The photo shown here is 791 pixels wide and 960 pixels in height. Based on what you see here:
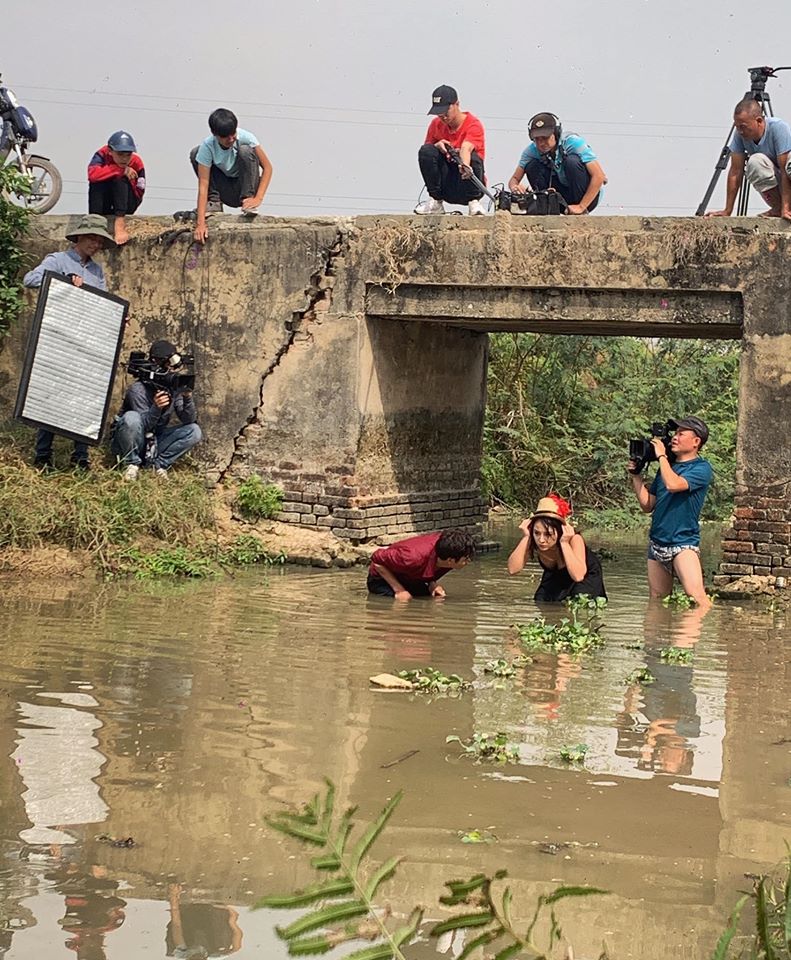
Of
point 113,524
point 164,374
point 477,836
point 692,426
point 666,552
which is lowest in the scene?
point 477,836

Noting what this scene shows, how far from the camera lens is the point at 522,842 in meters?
4.91

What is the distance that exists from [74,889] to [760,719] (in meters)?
3.75

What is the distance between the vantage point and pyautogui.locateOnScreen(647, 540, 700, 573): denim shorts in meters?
10.3

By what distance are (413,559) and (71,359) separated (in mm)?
4058

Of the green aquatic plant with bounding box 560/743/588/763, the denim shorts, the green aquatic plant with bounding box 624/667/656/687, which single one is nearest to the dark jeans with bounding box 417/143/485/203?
the denim shorts

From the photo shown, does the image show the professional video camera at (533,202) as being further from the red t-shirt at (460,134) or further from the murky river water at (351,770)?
the murky river water at (351,770)

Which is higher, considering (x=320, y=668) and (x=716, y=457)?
(x=716, y=457)

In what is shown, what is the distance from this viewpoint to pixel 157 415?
41.5ft

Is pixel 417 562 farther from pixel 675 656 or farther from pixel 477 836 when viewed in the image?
pixel 477 836

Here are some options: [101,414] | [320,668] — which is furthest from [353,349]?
[320,668]

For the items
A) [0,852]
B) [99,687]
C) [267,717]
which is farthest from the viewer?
[99,687]

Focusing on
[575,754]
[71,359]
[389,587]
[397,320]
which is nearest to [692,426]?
[389,587]

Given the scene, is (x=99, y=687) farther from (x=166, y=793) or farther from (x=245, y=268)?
(x=245, y=268)

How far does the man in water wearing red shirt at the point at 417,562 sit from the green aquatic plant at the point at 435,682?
95.3 inches
